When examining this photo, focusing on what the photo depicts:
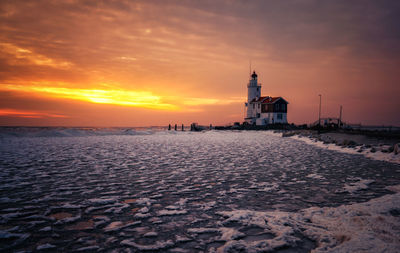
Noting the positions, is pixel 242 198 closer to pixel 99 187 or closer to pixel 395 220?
pixel 395 220

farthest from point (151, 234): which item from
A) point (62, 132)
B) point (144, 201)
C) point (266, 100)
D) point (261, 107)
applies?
point (261, 107)

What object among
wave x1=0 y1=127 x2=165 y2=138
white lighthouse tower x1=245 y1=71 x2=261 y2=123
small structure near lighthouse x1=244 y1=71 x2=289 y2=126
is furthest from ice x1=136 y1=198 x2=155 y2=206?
white lighthouse tower x1=245 y1=71 x2=261 y2=123

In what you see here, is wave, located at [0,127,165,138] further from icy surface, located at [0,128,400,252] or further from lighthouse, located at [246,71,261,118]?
lighthouse, located at [246,71,261,118]

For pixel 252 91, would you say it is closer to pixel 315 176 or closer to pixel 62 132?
pixel 62 132

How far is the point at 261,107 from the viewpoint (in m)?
64.1

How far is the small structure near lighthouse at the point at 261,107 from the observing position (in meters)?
60.9

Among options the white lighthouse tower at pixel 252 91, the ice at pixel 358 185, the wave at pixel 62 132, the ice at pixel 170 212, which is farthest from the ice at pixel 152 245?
the white lighthouse tower at pixel 252 91

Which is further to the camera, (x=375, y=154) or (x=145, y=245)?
(x=375, y=154)

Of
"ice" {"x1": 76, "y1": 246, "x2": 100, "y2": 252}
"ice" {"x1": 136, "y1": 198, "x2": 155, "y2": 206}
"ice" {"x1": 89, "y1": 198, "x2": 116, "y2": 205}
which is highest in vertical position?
"ice" {"x1": 76, "y1": 246, "x2": 100, "y2": 252}

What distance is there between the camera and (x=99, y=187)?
5.68 m

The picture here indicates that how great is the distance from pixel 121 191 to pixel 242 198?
3.00m

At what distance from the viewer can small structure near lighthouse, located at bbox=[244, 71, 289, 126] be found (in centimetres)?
6094

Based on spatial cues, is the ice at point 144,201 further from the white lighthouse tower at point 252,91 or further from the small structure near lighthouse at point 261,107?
the white lighthouse tower at point 252,91

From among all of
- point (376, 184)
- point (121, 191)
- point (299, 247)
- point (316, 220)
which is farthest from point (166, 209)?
point (376, 184)
